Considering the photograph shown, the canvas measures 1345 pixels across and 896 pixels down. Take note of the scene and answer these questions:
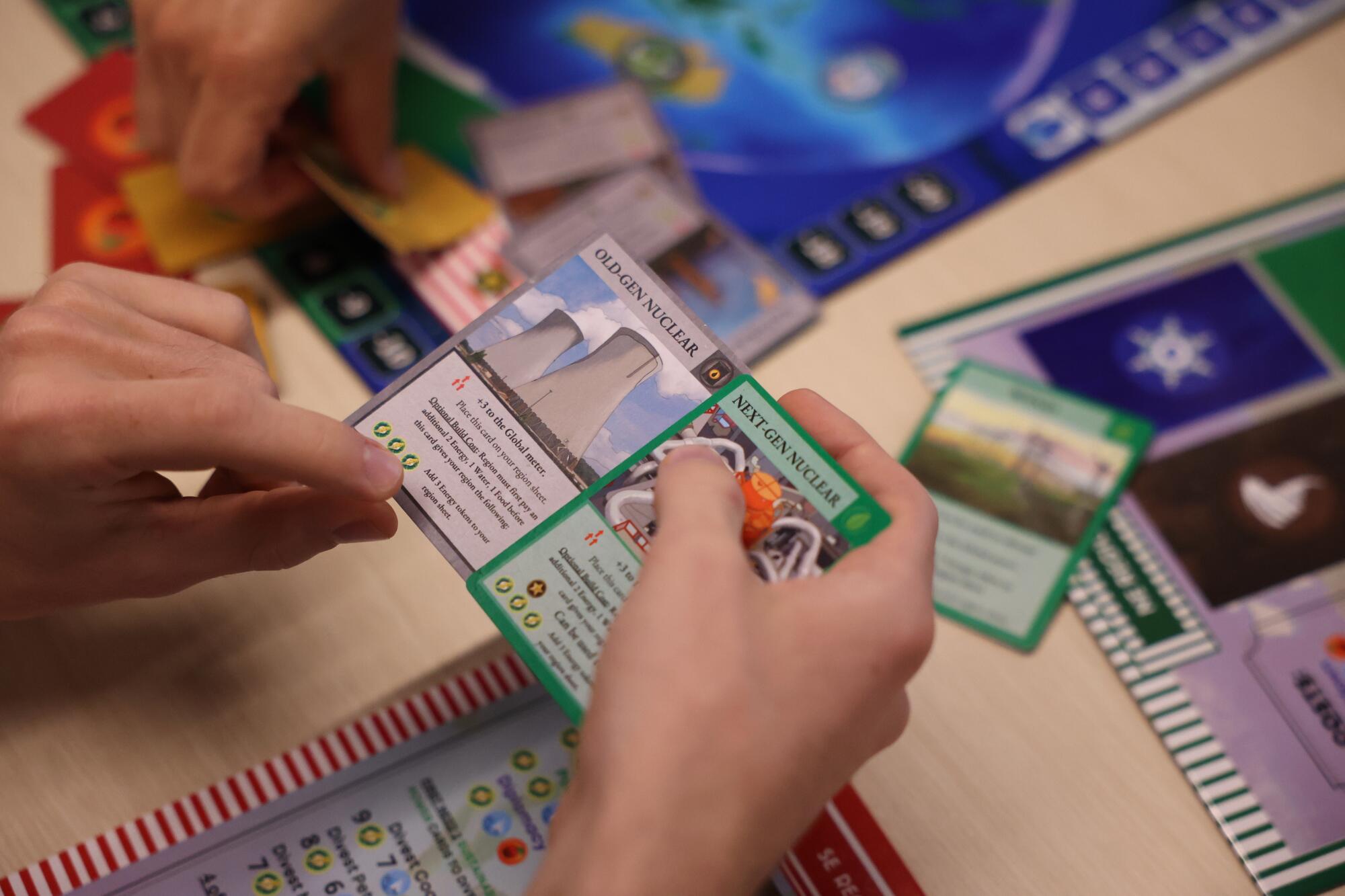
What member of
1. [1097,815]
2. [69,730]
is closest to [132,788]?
[69,730]

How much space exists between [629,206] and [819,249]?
17cm

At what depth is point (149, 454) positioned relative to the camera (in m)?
0.48

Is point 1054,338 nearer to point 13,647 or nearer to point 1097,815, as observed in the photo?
point 1097,815

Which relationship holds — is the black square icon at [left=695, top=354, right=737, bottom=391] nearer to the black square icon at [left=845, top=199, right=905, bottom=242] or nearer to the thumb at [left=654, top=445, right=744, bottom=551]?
the thumb at [left=654, top=445, right=744, bottom=551]

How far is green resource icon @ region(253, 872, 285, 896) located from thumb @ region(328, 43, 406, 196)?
1.75ft

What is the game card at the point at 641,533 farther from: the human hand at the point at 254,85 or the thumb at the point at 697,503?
the human hand at the point at 254,85

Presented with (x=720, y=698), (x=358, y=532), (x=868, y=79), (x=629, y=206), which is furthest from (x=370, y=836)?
(x=868, y=79)

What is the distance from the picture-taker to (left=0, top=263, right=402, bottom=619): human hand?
0.48 m

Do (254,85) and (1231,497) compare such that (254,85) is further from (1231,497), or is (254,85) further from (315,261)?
(1231,497)

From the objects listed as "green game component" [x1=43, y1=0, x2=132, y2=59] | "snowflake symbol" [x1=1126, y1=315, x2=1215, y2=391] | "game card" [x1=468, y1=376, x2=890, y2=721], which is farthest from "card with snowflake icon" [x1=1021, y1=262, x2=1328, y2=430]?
"green game component" [x1=43, y1=0, x2=132, y2=59]


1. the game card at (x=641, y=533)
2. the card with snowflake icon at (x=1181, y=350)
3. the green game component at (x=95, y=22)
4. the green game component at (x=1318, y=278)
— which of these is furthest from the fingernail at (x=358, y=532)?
the green game component at (x=1318, y=278)

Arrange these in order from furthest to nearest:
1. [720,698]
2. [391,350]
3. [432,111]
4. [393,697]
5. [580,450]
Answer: [432,111]
[391,350]
[393,697]
[580,450]
[720,698]

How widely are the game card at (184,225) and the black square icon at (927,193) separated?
1.73 ft

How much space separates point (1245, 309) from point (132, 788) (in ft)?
2.98
